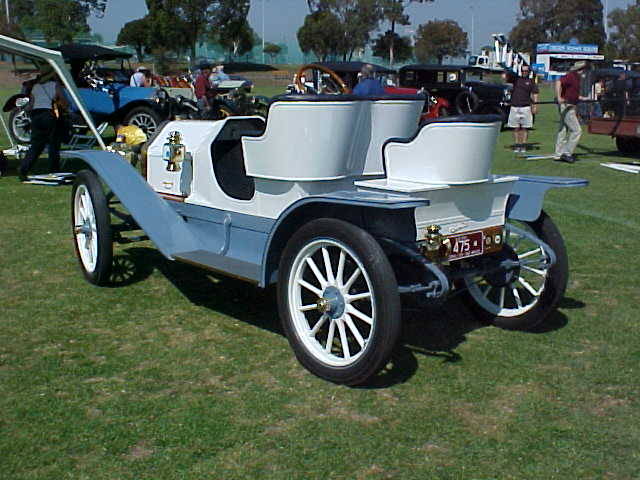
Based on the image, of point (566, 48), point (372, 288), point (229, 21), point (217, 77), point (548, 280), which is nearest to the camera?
point (372, 288)

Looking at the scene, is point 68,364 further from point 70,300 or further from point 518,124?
point 518,124

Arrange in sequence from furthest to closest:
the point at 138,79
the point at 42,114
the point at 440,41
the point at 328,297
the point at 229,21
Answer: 1. the point at 440,41
2. the point at 229,21
3. the point at 138,79
4. the point at 42,114
5. the point at 328,297

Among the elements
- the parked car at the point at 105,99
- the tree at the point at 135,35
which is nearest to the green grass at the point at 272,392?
the parked car at the point at 105,99

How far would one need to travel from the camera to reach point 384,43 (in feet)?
249

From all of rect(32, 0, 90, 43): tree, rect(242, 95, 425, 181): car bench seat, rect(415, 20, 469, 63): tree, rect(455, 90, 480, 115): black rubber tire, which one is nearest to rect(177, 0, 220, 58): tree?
rect(32, 0, 90, 43): tree

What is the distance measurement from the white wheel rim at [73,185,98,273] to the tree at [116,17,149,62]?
64115mm

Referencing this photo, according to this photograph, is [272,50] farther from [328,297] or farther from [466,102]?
[328,297]

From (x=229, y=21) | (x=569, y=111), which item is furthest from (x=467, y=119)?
(x=229, y=21)

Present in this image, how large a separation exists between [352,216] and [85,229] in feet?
8.07

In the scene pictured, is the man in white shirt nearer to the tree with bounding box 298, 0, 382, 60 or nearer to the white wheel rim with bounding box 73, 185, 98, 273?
the white wheel rim with bounding box 73, 185, 98, 273

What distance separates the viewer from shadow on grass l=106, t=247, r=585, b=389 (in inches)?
169

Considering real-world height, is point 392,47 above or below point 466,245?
above

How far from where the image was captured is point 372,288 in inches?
142

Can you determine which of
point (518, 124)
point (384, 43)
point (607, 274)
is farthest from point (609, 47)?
point (607, 274)
